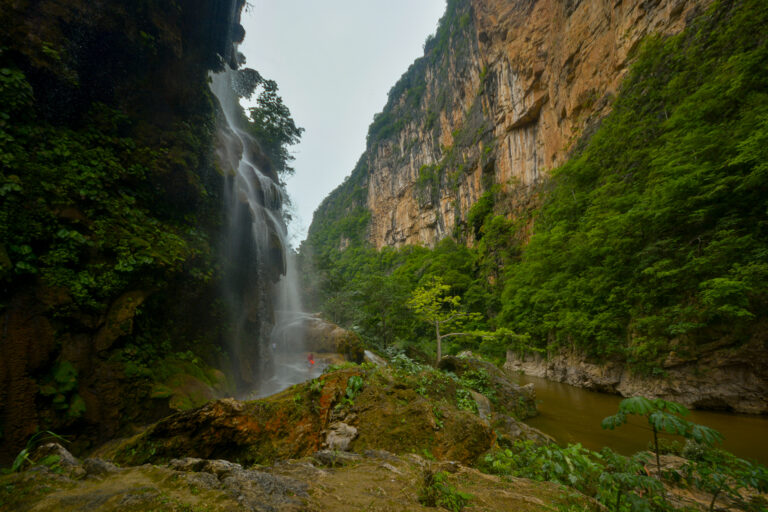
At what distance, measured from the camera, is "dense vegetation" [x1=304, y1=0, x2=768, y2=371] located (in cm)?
616

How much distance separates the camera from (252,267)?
1152 cm

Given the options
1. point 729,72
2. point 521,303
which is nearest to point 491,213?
point 521,303

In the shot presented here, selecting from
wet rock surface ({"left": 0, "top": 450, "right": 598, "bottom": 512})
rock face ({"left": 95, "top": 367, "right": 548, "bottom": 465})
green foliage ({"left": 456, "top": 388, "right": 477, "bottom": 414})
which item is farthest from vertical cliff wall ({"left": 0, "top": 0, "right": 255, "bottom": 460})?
green foliage ({"left": 456, "top": 388, "right": 477, "bottom": 414})

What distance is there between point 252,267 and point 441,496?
11.5 metres

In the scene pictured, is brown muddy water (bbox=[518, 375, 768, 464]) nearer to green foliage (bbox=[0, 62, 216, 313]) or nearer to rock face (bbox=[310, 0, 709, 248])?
green foliage (bbox=[0, 62, 216, 313])

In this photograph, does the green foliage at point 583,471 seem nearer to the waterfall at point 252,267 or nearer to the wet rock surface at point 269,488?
the wet rock surface at point 269,488

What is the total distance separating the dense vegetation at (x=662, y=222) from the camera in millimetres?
6160

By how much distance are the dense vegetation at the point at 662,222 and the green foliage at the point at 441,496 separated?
7682mm

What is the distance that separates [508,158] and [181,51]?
23156 mm

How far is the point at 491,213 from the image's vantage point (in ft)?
81.9

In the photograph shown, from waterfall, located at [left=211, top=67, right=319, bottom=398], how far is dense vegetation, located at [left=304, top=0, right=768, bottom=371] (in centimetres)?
492

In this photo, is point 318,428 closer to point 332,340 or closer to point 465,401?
point 465,401

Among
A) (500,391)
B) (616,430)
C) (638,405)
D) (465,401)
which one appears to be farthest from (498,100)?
(638,405)

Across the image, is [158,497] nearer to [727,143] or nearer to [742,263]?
[742,263]
